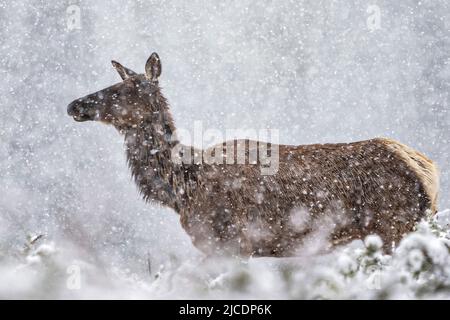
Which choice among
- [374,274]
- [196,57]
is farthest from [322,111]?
[374,274]

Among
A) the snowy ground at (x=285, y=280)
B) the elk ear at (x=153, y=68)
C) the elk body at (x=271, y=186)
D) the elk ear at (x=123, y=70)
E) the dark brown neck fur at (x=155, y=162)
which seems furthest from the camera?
the elk ear at (x=123, y=70)

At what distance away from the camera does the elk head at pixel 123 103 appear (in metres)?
6.16

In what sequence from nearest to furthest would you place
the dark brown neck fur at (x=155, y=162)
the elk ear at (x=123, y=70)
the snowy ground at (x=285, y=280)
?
the snowy ground at (x=285, y=280) < the dark brown neck fur at (x=155, y=162) < the elk ear at (x=123, y=70)

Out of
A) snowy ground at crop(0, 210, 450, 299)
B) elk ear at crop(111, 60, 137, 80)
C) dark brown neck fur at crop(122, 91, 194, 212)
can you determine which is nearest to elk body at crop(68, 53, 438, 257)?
dark brown neck fur at crop(122, 91, 194, 212)

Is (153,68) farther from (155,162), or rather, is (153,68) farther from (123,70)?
(155,162)

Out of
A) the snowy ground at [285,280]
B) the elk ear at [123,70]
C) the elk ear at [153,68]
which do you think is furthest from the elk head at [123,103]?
the snowy ground at [285,280]

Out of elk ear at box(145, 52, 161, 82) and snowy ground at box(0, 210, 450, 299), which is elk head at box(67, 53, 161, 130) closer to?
→ elk ear at box(145, 52, 161, 82)

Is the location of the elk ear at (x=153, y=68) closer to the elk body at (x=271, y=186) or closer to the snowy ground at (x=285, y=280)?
the elk body at (x=271, y=186)

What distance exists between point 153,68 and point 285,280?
3244mm

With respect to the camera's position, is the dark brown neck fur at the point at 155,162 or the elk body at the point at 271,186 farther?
the dark brown neck fur at the point at 155,162

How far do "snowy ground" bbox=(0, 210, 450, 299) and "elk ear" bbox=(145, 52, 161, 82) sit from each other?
265cm

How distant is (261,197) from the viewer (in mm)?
6078

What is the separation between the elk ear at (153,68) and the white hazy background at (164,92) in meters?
0.77

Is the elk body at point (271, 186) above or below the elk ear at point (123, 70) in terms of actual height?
below
